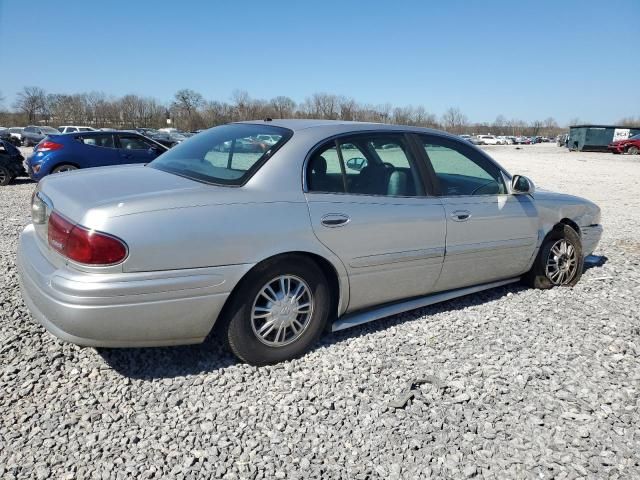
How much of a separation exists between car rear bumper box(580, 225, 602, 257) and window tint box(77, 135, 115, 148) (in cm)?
1023

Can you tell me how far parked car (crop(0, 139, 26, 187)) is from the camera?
12.4 metres

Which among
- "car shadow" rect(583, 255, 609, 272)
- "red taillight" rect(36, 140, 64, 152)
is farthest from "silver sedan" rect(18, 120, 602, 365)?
"red taillight" rect(36, 140, 64, 152)

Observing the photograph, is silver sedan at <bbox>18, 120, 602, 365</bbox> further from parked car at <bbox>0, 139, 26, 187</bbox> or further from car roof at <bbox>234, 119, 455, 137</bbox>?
parked car at <bbox>0, 139, 26, 187</bbox>

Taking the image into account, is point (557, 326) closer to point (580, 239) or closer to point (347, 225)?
point (580, 239)

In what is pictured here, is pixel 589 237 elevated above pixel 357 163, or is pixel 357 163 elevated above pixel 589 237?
pixel 357 163

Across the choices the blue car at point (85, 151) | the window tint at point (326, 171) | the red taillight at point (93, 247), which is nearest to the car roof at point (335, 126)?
the window tint at point (326, 171)

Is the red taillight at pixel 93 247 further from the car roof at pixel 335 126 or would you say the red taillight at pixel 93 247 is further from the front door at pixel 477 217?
the front door at pixel 477 217

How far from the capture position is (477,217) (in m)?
3.81

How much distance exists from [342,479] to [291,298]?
1.17 metres

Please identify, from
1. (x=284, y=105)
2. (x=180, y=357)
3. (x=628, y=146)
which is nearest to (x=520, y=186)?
(x=180, y=357)

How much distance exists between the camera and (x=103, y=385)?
2781 millimetres

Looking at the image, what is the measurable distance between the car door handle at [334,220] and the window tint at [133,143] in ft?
32.5

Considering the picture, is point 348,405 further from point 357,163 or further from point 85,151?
point 85,151

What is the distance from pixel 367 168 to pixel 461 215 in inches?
33.4
